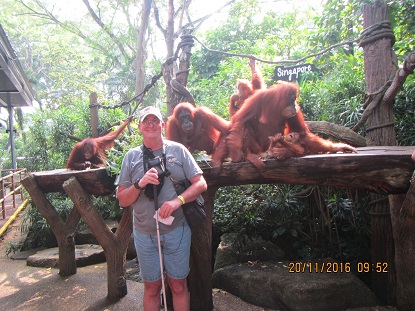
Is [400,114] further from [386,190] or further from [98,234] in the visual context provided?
[98,234]

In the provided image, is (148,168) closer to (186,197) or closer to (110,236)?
(186,197)

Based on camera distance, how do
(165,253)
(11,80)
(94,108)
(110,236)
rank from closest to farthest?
(165,253)
(110,236)
(94,108)
(11,80)

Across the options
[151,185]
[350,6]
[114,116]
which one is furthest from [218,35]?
[151,185]

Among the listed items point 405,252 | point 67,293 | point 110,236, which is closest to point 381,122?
point 405,252

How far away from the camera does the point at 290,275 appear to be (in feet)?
11.5

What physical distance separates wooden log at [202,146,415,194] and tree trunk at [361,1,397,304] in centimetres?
53

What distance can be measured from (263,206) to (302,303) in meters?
1.53

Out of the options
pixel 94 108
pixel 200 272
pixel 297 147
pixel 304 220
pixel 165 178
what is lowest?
pixel 200 272

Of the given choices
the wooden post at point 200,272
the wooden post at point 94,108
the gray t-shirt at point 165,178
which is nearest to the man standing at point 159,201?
the gray t-shirt at point 165,178

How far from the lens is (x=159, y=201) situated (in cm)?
226

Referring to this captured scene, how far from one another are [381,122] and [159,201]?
240 centimetres

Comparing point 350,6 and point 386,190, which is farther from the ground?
point 350,6

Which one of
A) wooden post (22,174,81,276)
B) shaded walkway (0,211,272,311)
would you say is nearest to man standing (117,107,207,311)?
shaded walkway (0,211,272,311)

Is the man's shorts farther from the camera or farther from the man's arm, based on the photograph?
the camera
